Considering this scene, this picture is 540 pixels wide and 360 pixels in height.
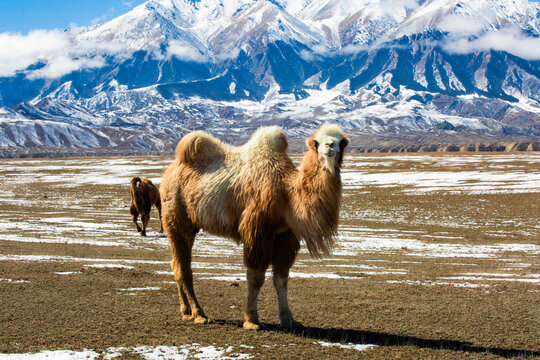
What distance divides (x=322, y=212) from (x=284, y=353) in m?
2.13

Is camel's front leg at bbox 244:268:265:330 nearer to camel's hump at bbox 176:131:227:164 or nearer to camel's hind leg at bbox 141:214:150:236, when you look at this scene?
camel's hump at bbox 176:131:227:164

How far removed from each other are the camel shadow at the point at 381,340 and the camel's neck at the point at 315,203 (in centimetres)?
138

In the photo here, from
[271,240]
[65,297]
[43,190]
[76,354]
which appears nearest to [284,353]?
[271,240]

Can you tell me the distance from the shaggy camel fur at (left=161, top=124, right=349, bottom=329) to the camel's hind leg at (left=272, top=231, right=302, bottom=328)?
0.02 m

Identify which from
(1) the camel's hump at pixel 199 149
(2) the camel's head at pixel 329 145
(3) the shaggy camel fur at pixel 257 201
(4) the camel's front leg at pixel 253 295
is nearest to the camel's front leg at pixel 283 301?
(3) the shaggy camel fur at pixel 257 201

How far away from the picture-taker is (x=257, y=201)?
27.2ft

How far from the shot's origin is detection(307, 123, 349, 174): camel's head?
307 inches

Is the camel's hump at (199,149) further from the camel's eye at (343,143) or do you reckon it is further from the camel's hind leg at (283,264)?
the camel's eye at (343,143)

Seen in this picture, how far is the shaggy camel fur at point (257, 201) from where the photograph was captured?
26.0 feet

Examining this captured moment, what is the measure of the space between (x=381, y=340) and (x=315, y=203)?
2.34 m

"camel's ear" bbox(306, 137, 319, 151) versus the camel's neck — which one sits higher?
"camel's ear" bbox(306, 137, 319, 151)

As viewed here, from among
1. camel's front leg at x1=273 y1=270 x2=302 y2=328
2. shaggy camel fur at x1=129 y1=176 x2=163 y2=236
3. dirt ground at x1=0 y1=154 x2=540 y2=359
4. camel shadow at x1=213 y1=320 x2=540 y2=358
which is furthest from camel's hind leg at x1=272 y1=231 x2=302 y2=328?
shaggy camel fur at x1=129 y1=176 x2=163 y2=236

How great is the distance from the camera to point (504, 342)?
7.92 m

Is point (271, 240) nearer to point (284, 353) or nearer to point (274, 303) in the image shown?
point (284, 353)
